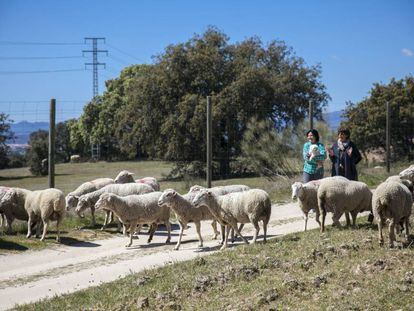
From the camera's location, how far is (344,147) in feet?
46.7

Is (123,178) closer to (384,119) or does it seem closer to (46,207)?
(46,207)

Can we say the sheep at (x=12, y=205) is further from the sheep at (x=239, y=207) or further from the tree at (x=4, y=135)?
the tree at (x=4, y=135)

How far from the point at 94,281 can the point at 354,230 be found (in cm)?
537

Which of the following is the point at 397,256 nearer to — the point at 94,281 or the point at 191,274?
the point at 191,274

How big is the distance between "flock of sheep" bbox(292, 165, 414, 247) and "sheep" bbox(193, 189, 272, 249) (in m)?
1.30

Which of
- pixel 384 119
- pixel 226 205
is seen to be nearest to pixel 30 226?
pixel 226 205

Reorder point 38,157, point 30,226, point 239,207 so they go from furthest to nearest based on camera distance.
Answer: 1. point 38,157
2. point 30,226
3. point 239,207

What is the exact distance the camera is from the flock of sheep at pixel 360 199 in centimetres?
1033

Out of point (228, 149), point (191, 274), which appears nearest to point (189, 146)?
point (228, 149)

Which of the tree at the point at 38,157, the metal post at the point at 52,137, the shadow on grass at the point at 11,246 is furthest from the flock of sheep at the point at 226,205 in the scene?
the tree at the point at 38,157

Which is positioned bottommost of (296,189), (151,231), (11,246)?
(11,246)

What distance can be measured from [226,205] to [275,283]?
423 cm

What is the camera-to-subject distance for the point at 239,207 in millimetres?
12227

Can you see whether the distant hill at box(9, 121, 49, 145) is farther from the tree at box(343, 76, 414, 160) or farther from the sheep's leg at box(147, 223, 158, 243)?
the sheep's leg at box(147, 223, 158, 243)
